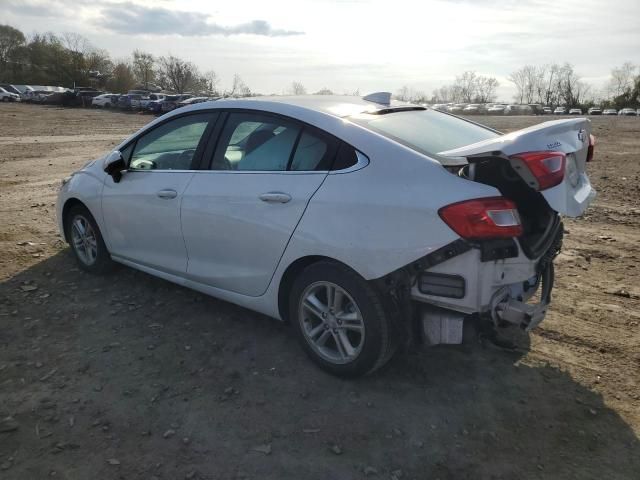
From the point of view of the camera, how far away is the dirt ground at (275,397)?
2611 millimetres

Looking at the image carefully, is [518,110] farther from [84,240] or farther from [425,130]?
[425,130]

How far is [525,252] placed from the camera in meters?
2.87

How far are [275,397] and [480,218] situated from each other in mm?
1594

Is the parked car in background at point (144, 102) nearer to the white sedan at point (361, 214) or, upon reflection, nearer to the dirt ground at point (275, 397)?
the dirt ground at point (275, 397)

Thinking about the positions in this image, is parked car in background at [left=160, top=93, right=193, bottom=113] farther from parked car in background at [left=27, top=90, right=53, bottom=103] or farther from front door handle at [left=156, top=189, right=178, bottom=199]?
front door handle at [left=156, top=189, right=178, bottom=199]

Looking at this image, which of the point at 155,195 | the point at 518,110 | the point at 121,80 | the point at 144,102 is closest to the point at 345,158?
the point at 155,195

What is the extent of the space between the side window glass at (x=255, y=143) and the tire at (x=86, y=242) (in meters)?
1.74

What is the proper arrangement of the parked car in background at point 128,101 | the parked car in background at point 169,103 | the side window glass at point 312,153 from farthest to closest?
1. the parked car in background at point 128,101
2. the parked car in background at point 169,103
3. the side window glass at point 312,153

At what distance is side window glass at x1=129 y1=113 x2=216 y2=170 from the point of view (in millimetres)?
4012

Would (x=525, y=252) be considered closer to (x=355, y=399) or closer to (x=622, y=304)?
(x=355, y=399)

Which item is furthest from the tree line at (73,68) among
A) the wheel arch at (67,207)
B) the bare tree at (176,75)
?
the wheel arch at (67,207)

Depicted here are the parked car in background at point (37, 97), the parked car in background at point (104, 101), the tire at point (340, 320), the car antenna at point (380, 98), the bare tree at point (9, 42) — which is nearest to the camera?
the tire at point (340, 320)

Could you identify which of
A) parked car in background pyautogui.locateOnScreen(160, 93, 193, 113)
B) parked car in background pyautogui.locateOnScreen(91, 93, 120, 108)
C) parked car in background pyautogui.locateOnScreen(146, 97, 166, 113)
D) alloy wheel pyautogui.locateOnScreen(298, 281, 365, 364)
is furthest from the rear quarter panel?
parked car in background pyautogui.locateOnScreen(91, 93, 120, 108)

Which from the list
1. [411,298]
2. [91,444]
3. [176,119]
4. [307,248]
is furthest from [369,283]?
[176,119]
